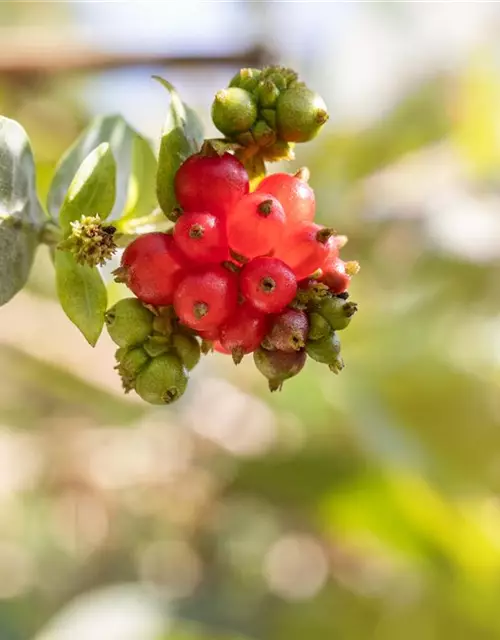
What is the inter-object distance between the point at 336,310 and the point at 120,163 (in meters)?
0.43

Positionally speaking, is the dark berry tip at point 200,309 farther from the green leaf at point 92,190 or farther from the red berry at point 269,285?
the green leaf at point 92,190

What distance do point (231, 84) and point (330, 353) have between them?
0.98 ft

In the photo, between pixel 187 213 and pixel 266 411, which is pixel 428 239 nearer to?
pixel 266 411

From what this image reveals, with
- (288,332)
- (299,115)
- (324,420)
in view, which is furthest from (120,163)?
(324,420)

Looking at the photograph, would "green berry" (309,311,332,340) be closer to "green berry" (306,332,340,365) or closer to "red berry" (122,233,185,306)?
"green berry" (306,332,340,365)

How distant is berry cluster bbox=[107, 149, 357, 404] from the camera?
2.48 ft

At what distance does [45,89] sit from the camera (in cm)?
209

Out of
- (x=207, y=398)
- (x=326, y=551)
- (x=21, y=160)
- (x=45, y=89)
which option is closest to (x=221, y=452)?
(x=207, y=398)

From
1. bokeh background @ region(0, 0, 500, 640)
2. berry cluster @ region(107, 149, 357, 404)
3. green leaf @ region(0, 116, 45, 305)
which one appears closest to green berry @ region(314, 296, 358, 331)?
berry cluster @ region(107, 149, 357, 404)

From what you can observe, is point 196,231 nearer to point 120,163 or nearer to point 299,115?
point 299,115

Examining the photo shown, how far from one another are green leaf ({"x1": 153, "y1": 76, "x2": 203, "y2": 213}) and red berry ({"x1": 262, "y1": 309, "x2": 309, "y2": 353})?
164 millimetres

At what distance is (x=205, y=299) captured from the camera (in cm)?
75

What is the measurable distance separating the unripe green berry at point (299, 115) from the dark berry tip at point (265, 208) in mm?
94

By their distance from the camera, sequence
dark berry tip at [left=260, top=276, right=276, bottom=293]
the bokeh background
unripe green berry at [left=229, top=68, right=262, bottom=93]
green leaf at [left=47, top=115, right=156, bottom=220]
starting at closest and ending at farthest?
dark berry tip at [left=260, top=276, right=276, bottom=293] < unripe green berry at [left=229, top=68, right=262, bottom=93] < green leaf at [left=47, top=115, right=156, bottom=220] < the bokeh background
